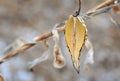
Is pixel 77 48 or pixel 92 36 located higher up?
pixel 92 36

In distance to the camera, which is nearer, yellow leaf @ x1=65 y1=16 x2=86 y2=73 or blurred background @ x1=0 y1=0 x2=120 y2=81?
yellow leaf @ x1=65 y1=16 x2=86 y2=73

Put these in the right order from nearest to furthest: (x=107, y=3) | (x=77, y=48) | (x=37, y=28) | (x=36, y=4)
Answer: (x=77, y=48) < (x=107, y=3) < (x=37, y=28) < (x=36, y=4)

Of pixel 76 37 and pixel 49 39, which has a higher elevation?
pixel 49 39

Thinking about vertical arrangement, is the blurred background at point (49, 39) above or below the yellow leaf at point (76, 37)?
above

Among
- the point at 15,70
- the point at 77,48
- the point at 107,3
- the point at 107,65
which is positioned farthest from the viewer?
the point at 107,65

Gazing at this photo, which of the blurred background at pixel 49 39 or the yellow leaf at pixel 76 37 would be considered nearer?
the yellow leaf at pixel 76 37

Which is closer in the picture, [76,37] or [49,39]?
[76,37]

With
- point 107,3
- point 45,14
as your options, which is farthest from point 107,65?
point 107,3

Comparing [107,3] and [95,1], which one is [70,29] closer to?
[107,3]
